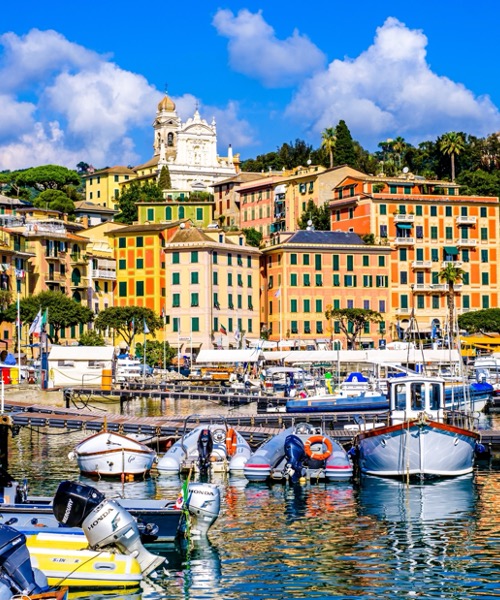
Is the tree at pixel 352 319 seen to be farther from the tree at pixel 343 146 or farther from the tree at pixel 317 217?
the tree at pixel 343 146

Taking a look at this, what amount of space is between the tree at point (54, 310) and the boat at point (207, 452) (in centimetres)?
5466

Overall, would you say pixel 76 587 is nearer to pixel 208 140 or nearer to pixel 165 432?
pixel 165 432

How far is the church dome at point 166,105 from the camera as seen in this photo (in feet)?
649

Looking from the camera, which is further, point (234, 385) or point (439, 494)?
point (234, 385)

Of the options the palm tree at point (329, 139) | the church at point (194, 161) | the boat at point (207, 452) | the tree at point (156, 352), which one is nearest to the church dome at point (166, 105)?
the church at point (194, 161)

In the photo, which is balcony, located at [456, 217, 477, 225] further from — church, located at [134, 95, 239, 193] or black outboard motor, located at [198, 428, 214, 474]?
black outboard motor, located at [198, 428, 214, 474]

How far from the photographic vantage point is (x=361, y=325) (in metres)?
107

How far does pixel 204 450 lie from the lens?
4222 centimetres

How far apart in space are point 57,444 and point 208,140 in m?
125

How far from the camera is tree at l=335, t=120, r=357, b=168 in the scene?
13550 cm

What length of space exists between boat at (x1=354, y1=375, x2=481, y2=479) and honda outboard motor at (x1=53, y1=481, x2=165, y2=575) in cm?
1509

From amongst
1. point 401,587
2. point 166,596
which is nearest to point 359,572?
point 401,587

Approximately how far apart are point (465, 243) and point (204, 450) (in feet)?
248

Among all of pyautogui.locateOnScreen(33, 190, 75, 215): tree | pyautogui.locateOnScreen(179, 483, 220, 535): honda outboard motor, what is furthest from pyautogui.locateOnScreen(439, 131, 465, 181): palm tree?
pyautogui.locateOnScreen(179, 483, 220, 535): honda outboard motor
